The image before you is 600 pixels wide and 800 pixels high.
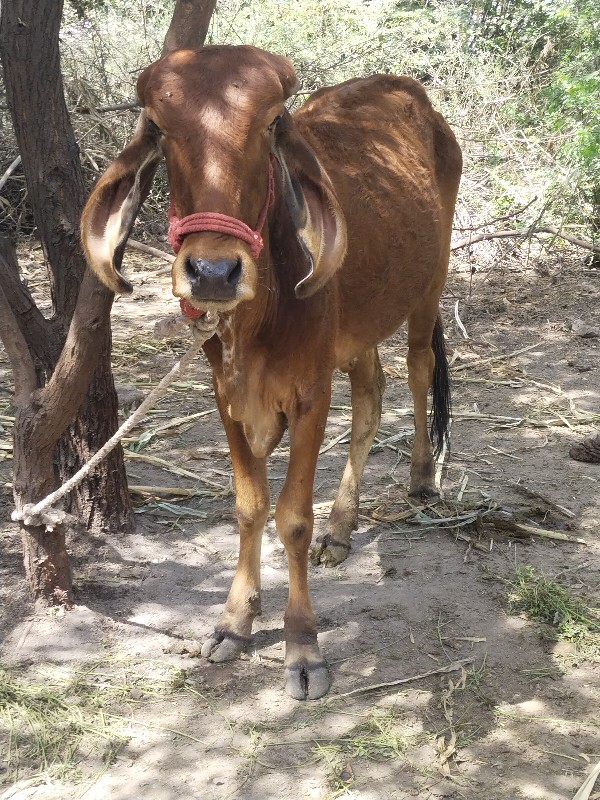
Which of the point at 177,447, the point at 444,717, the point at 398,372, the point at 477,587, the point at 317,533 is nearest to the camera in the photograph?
the point at 444,717

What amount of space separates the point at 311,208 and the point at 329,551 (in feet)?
6.44

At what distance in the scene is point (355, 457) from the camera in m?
4.89

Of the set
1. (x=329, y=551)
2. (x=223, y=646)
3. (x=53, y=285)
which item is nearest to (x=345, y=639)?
(x=223, y=646)

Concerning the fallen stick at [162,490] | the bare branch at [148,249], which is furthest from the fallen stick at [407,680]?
the fallen stick at [162,490]

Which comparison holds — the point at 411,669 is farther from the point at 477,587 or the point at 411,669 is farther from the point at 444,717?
the point at 477,587

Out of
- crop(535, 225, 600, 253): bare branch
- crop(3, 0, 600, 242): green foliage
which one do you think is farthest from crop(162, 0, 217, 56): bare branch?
crop(535, 225, 600, 253): bare branch

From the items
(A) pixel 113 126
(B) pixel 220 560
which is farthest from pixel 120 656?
(A) pixel 113 126

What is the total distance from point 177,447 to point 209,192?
328 cm

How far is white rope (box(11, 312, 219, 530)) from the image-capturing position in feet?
10.4

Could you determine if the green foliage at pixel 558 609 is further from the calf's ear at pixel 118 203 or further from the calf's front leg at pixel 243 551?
the calf's ear at pixel 118 203

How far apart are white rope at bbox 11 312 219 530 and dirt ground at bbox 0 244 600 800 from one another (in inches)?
17.7

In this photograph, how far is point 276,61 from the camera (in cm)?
309

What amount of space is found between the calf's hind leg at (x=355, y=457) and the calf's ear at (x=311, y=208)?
184cm

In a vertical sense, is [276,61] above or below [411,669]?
above
